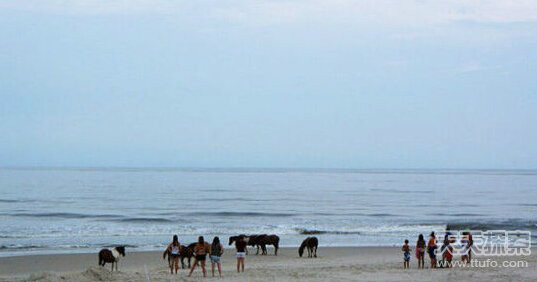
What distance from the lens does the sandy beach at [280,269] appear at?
18734mm

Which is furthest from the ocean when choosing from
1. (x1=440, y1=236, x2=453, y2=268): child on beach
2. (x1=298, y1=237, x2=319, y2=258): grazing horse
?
(x1=440, y1=236, x2=453, y2=268): child on beach

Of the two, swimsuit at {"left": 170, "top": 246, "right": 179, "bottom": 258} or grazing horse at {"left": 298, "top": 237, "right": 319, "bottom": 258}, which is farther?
grazing horse at {"left": 298, "top": 237, "right": 319, "bottom": 258}

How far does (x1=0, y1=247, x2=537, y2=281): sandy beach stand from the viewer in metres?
18.7

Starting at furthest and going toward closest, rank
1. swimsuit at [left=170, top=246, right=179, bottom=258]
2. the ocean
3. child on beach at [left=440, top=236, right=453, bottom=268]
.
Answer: the ocean → child on beach at [left=440, top=236, right=453, bottom=268] → swimsuit at [left=170, top=246, right=179, bottom=258]

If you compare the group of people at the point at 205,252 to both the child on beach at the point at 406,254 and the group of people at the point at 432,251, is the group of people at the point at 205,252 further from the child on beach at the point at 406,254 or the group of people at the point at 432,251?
the group of people at the point at 432,251

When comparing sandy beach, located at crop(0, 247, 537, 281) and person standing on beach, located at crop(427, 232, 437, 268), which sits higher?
person standing on beach, located at crop(427, 232, 437, 268)

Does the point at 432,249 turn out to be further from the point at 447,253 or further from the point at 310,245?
the point at 310,245

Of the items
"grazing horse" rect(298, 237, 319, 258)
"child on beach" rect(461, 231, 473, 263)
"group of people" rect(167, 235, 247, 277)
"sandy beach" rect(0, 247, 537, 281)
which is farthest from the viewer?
"grazing horse" rect(298, 237, 319, 258)

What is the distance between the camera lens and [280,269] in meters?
21.1

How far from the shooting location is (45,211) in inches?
2041

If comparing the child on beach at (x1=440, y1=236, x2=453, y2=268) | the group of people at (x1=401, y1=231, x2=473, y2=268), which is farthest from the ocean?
the child on beach at (x1=440, y1=236, x2=453, y2=268)

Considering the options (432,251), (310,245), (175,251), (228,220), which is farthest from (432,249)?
(228,220)

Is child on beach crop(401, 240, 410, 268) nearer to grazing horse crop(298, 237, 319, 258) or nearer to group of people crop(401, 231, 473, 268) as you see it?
group of people crop(401, 231, 473, 268)

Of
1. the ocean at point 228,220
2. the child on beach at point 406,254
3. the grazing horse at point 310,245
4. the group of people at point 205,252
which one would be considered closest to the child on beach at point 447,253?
the child on beach at point 406,254
